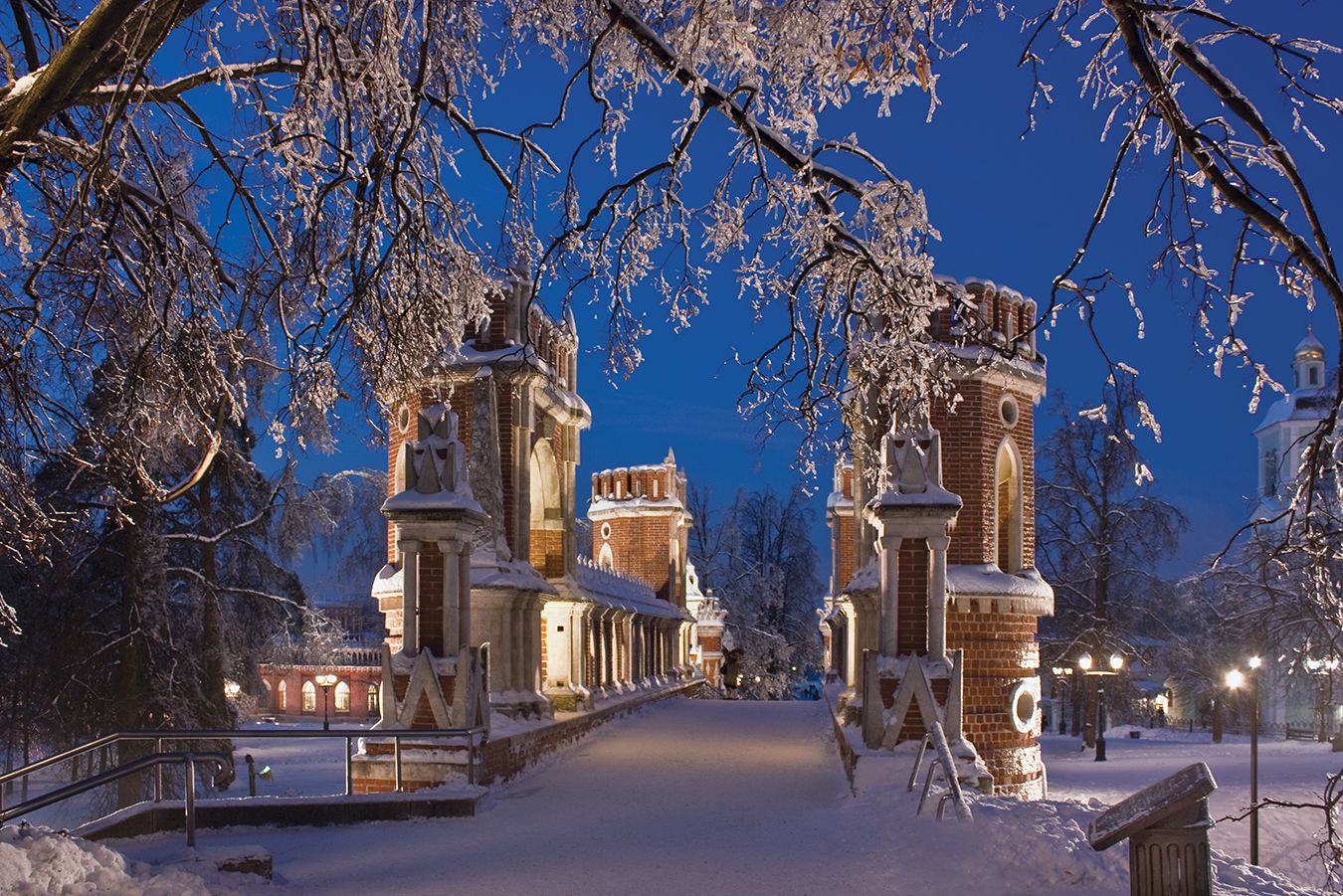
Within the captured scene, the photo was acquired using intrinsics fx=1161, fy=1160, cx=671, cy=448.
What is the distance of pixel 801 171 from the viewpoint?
17.1 ft

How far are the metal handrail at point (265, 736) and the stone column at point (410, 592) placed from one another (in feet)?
4.34

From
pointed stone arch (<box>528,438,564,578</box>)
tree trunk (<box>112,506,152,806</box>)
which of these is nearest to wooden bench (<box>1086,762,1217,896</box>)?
pointed stone arch (<box>528,438,564,578</box>)

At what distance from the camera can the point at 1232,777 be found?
23000mm

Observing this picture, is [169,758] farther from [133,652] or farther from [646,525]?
[646,525]

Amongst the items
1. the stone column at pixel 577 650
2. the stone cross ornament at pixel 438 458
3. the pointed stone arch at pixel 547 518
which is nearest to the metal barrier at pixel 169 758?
the stone cross ornament at pixel 438 458

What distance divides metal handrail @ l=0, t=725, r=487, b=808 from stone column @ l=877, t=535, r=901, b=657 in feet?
14.4

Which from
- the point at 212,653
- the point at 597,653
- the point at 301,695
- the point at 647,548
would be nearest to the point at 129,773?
the point at 212,653

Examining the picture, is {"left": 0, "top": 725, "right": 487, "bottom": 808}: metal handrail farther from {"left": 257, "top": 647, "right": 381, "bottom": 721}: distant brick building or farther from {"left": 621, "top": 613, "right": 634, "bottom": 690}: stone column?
{"left": 257, "top": 647, "right": 381, "bottom": 721}: distant brick building

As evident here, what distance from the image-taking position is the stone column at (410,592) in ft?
40.9

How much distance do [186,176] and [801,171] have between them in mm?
7222

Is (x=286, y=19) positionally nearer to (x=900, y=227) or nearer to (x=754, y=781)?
(x=900, y=227)

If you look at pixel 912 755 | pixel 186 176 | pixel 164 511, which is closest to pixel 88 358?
pixel 186 176

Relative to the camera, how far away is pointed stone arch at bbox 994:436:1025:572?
1738cm

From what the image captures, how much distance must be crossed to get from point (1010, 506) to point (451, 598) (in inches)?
356
